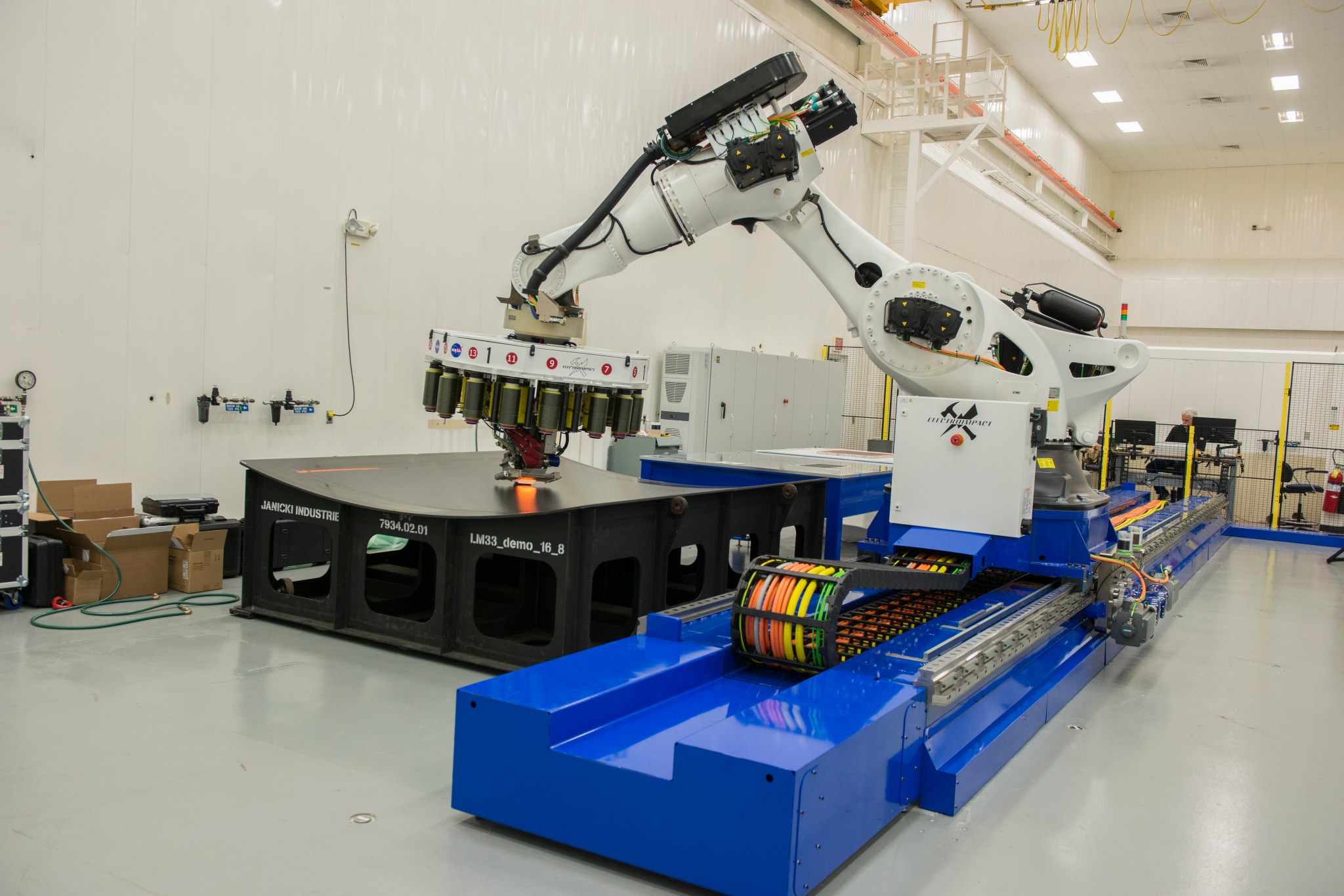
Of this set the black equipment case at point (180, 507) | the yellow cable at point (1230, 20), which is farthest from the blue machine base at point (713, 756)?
the yellow cable at point (1230, 20)

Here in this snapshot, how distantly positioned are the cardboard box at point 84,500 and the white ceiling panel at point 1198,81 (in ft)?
46.4

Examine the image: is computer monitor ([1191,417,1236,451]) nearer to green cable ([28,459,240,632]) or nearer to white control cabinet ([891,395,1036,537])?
white control cabinet ([891,395,1036,537])

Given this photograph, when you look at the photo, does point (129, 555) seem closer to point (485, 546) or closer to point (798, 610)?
point (485, 546)

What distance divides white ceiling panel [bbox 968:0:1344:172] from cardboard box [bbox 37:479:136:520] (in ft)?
46.4

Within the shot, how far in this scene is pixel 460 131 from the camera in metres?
8.44

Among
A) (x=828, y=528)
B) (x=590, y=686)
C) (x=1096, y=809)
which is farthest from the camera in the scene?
(x=828, y=528)

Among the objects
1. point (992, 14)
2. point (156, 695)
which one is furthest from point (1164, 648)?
point (992, 14)

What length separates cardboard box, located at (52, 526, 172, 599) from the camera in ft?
18.3

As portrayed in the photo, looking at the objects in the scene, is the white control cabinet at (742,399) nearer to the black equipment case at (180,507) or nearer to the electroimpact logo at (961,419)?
the black equipment case at (180,507)

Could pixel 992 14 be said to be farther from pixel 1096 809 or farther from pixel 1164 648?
pixel 1096 809

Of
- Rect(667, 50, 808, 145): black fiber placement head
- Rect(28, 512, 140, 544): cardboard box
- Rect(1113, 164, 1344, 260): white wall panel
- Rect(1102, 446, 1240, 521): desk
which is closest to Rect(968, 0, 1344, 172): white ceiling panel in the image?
Rect(1113, 164, 1344, 260): white wall panel

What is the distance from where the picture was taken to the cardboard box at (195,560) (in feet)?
19.4

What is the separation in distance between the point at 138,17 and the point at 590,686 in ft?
18.3

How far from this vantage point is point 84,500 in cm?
584
